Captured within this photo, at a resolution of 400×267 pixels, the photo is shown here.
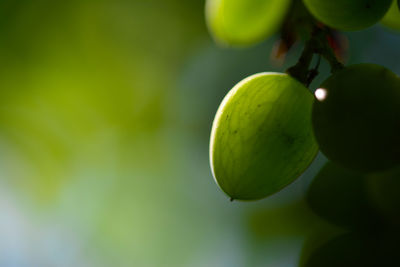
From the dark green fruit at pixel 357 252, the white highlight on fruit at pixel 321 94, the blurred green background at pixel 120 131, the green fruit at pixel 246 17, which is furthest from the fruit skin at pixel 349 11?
the blurred green background at pixel 120 131

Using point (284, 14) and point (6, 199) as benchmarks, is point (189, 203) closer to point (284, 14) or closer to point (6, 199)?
point (6, 199)

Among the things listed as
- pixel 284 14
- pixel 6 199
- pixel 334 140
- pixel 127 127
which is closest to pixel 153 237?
pixel 127 127

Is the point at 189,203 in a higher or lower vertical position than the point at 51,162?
lower

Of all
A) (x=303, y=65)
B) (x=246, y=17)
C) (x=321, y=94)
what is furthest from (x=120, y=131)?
(x=321, y=94)

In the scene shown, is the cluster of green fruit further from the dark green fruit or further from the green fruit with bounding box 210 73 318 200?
the dark green fruit

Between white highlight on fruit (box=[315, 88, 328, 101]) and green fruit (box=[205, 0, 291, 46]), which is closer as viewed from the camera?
white highlight on fruit (box=[315, 88, 328, 101])

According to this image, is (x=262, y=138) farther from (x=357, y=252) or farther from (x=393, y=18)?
(x=393, y=18)

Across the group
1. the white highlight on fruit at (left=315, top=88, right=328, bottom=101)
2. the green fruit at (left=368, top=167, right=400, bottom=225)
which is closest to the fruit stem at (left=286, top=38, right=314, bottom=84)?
the white highlight on fruit at (left=315, top=88, right=328, bottom=101)
